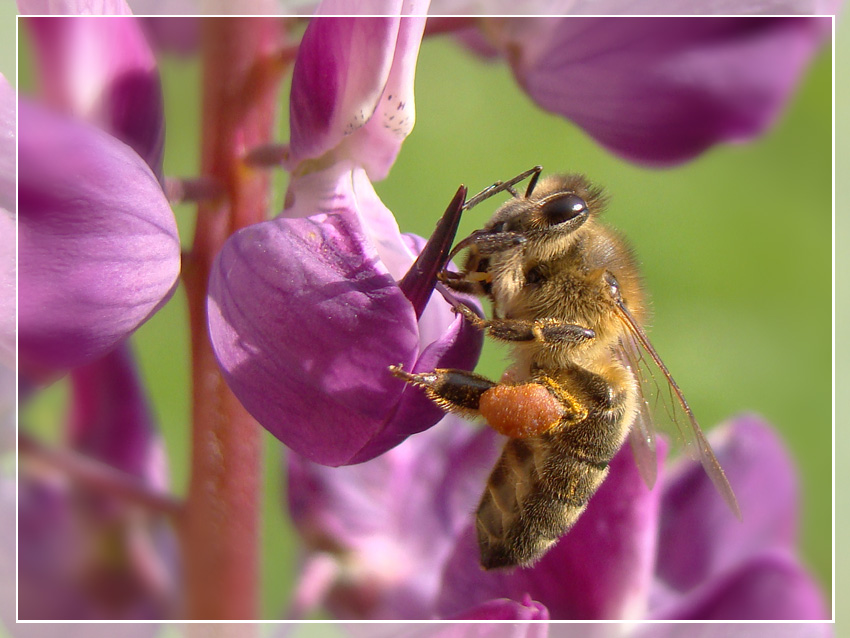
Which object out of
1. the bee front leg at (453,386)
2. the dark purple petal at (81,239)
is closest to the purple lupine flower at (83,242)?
the dark purple petal at (81,239)

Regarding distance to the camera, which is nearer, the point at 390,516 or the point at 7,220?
the point at 7,220

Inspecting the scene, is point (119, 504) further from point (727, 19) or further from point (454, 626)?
point (727, 19)

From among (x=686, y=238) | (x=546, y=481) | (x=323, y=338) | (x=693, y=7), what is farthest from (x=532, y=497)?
(x=686, y=238)

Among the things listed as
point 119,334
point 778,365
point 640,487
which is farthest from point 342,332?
point 778,365

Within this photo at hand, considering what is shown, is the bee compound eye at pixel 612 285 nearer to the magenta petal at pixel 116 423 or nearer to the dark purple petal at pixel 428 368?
the dark purple petal at pixel 428 368

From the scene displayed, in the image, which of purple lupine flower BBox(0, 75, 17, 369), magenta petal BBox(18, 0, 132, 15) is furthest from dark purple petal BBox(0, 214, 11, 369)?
magenta petal BBox(18, 0, 132, 15)

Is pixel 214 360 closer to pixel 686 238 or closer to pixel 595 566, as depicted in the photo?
pixel 595 566

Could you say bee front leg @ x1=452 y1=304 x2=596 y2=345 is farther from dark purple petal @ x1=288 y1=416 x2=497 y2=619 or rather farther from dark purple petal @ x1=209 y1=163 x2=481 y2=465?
dark purple petal @ x1=288 y1=416 x2=497 y2=619

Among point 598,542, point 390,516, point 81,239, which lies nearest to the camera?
point 81,239
